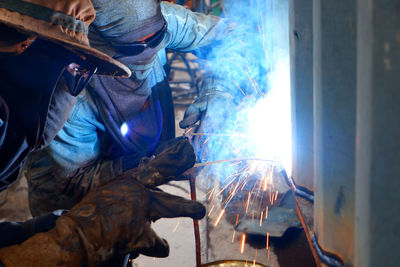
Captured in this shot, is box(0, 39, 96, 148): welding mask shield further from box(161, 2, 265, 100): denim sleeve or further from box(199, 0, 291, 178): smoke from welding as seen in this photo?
box(161, 2, 265, 100): denim sleeve

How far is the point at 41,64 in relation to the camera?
138 centimetres

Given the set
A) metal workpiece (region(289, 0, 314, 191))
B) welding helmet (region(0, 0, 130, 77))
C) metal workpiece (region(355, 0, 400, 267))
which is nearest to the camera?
metal workpiece (region(355, 0, 400, 267))

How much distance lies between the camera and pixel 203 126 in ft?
7.36

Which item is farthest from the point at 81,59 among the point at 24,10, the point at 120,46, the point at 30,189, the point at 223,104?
the point at 30,189

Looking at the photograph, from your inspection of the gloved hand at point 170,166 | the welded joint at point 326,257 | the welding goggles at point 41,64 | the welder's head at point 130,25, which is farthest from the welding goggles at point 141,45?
the welded joint at point 326,257

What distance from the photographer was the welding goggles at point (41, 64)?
1.30 m

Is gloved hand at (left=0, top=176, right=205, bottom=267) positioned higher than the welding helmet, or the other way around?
the welding helmet

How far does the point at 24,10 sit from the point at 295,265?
74.9 inches

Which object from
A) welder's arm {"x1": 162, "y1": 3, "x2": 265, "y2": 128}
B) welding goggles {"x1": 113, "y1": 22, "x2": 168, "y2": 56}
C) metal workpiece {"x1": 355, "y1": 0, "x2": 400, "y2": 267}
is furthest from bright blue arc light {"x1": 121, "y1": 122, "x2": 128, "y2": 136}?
metal workpiece {"x1": 355, "y1": 0, "x2": 400, "y2": 267}

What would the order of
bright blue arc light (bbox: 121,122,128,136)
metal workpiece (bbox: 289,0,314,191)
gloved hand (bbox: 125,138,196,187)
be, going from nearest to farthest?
metal workpiece (bbox: 289,0,314,191) < gloved hand (bbox: 125,138,196,187) < bright blue arc light (bbox: 121,122,128,136)

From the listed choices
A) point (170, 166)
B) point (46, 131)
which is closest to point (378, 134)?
point (170, 166)

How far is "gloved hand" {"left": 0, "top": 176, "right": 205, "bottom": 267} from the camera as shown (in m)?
1.26

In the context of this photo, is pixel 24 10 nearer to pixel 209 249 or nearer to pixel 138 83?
pixel 138 83

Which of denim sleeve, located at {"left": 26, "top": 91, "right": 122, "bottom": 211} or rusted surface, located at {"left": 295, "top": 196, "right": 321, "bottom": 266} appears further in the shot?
denim sleeve, located at {"left": 26, "top": 91, "right": 122, "bottom": 211}
